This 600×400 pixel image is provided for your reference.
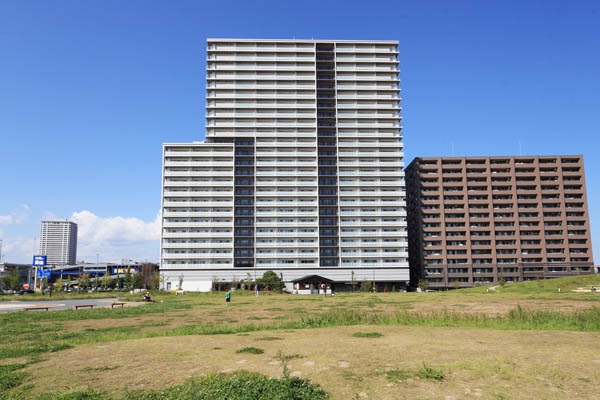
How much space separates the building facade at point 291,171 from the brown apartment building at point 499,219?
15933 millimetres

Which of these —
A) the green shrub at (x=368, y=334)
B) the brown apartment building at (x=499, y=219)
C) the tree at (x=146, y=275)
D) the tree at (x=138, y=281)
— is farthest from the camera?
the tree at (x=146, y=275)

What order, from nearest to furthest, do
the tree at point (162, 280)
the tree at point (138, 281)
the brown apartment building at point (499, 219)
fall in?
1. the tree at point (162, 280)
2. the brown apartment building at point (499, 219)
3. the tree at point (138, 281)

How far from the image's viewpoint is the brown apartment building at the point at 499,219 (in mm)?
123500

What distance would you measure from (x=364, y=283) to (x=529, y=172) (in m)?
66.1

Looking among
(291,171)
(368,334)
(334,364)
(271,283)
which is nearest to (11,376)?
(334,364)

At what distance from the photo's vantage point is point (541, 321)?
19781 millimetres

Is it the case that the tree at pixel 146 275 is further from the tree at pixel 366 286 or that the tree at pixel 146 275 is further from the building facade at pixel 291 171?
the tree at pixel 366 286

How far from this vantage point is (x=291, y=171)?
117 m

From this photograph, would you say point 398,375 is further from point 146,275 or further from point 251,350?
point 146,275

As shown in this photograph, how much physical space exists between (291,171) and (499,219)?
2580 inches

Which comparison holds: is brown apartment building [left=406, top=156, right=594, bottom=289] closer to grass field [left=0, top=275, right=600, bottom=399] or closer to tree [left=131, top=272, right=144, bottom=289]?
tree [left=131, top=272, right=144, bottom=289]

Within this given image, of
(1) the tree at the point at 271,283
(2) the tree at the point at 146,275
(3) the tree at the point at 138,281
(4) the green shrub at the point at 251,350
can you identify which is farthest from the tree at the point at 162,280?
(4) the green shrub at the point at 251,350

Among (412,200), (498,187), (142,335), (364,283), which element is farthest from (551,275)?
(142,335)

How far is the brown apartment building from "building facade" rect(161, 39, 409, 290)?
15933mm
